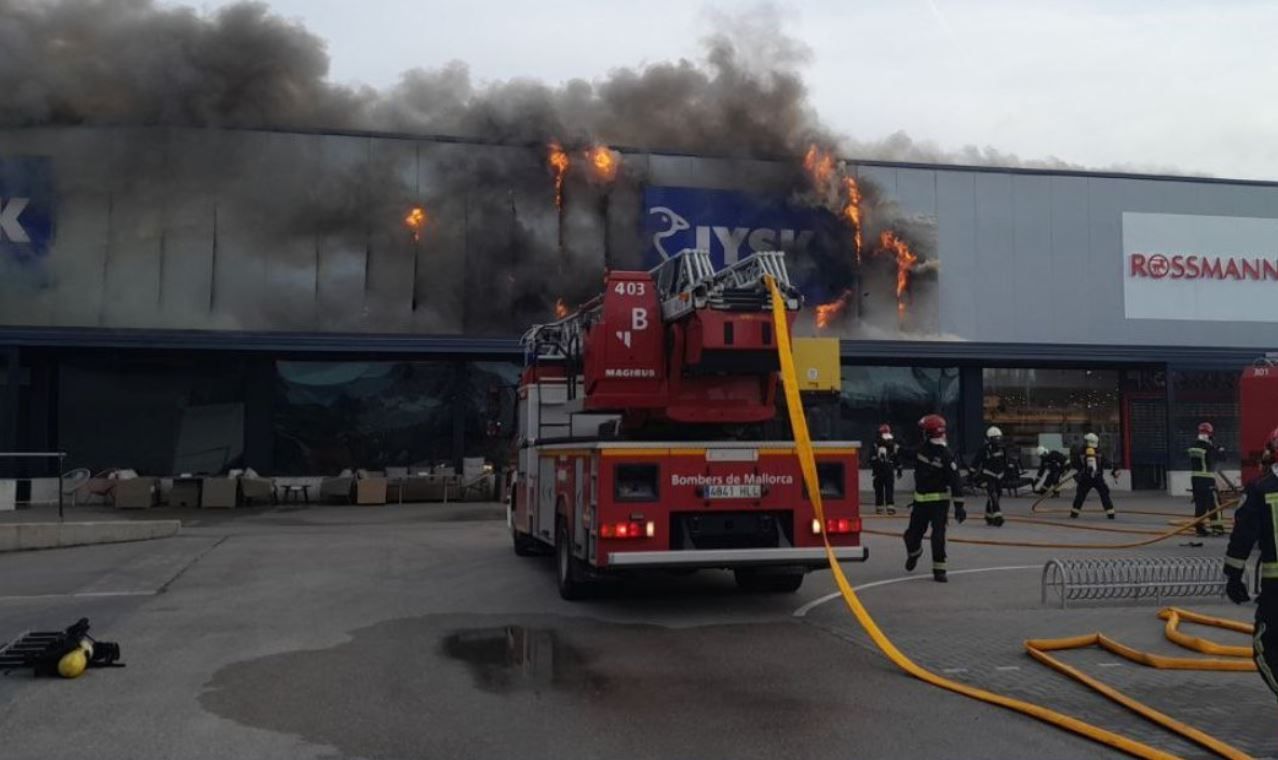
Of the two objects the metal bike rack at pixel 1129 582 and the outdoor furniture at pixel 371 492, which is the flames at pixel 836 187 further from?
the metal bike rack at pixel 1129 582

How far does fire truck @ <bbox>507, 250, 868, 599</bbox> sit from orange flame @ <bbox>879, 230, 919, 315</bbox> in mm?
15951

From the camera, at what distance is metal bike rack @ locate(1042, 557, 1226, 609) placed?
848cm

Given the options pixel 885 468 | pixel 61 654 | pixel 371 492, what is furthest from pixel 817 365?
pixel 371 492

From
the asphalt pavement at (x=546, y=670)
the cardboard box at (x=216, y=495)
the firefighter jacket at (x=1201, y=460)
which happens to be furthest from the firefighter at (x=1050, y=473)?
the cardboard box at (x=216, y=495)

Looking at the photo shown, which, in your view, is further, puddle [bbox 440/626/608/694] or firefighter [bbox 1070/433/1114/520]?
firefighter [bbox 1070/433/1114/520]

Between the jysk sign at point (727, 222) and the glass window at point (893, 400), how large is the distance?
3757mm

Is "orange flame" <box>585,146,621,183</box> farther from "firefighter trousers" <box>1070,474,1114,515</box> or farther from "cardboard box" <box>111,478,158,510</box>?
"firefighter trousers" <box>1070,474,1114,515</box>

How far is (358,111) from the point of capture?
23.0 m

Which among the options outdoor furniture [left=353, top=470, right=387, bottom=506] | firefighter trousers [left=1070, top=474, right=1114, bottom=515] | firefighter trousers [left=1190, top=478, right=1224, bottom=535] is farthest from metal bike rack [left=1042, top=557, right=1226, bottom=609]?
outdoor furniture [left=353, top=470, right=387, bottom=506]

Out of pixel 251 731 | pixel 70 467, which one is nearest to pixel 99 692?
pixel 251 731

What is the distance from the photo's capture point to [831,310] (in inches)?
949

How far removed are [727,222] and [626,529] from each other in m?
17.3

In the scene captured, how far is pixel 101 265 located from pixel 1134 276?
2490cm

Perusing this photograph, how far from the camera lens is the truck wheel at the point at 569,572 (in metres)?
8.75
